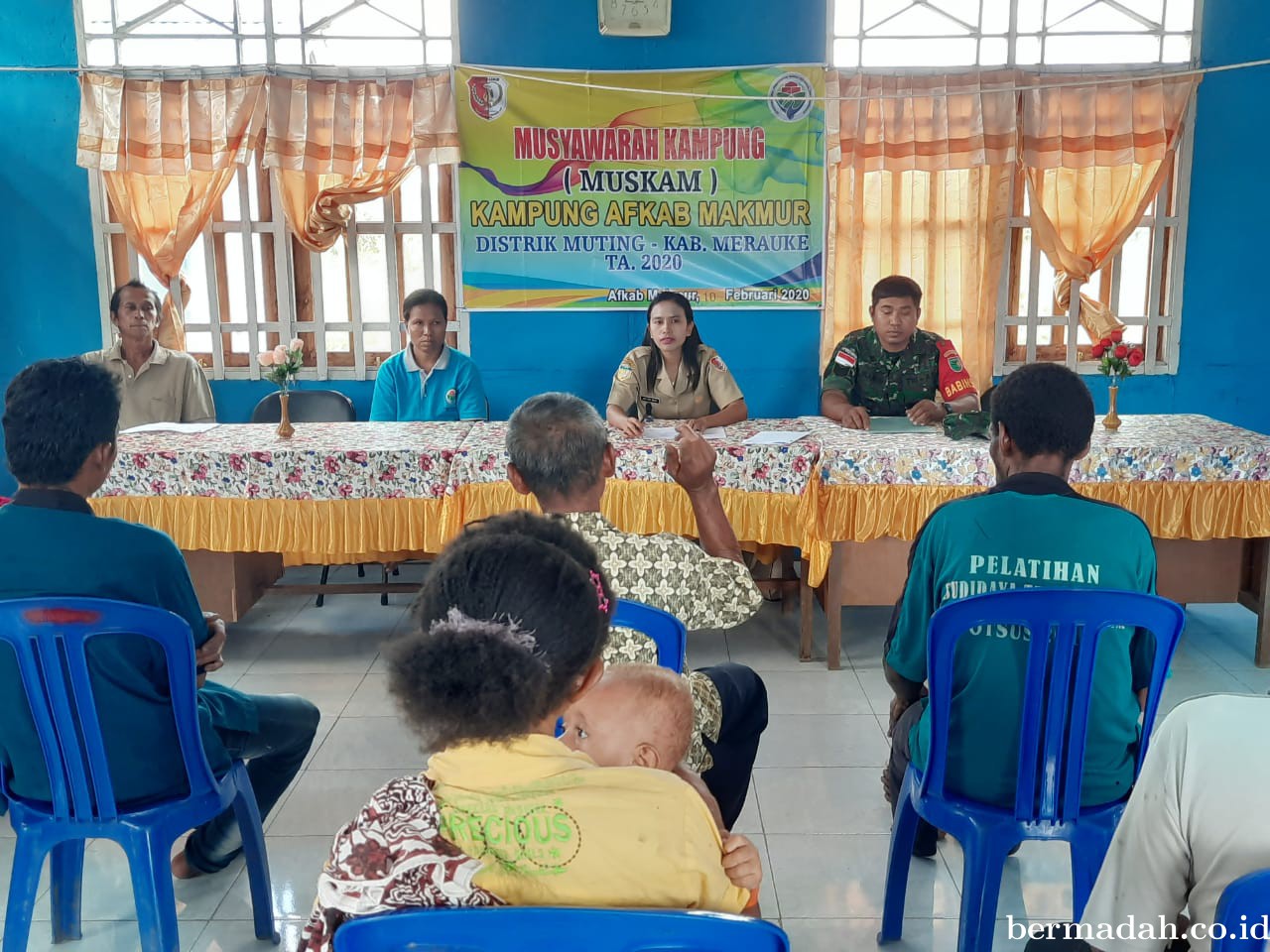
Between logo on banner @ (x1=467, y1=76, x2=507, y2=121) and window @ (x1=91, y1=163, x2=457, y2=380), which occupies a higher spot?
logo on banner @ (x1=467, y1=76, x2=507, y2=121)

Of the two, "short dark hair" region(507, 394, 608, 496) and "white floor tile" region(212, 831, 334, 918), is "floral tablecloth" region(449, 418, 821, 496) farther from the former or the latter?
"short dark hair" region(507, 394, 608, 496)

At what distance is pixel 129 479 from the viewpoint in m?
3.54

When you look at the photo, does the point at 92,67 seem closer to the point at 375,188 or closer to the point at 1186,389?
the point at 375,188

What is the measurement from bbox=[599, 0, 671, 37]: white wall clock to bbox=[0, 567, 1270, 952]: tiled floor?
275cm

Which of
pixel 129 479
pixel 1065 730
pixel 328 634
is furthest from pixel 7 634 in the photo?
pixel 328 634

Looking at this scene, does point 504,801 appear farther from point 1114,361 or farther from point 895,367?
point 895,367

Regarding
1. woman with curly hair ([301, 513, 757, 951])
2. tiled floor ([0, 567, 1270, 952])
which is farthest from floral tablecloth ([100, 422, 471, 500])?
woman with curly hair ([301, 513, 757, 951])

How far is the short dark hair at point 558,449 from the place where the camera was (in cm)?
196

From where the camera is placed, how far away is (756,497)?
3.52 metres

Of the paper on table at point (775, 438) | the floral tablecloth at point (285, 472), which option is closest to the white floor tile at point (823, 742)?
the paper on table at point (775, 438)

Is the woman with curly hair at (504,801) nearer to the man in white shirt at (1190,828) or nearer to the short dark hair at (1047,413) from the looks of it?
the man in white shirt at (1190,828)

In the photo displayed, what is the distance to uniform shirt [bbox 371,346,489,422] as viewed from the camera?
14.7 ft

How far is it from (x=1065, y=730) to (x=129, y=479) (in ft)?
10.0

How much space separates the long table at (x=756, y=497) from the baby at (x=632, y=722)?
83.0 inches
